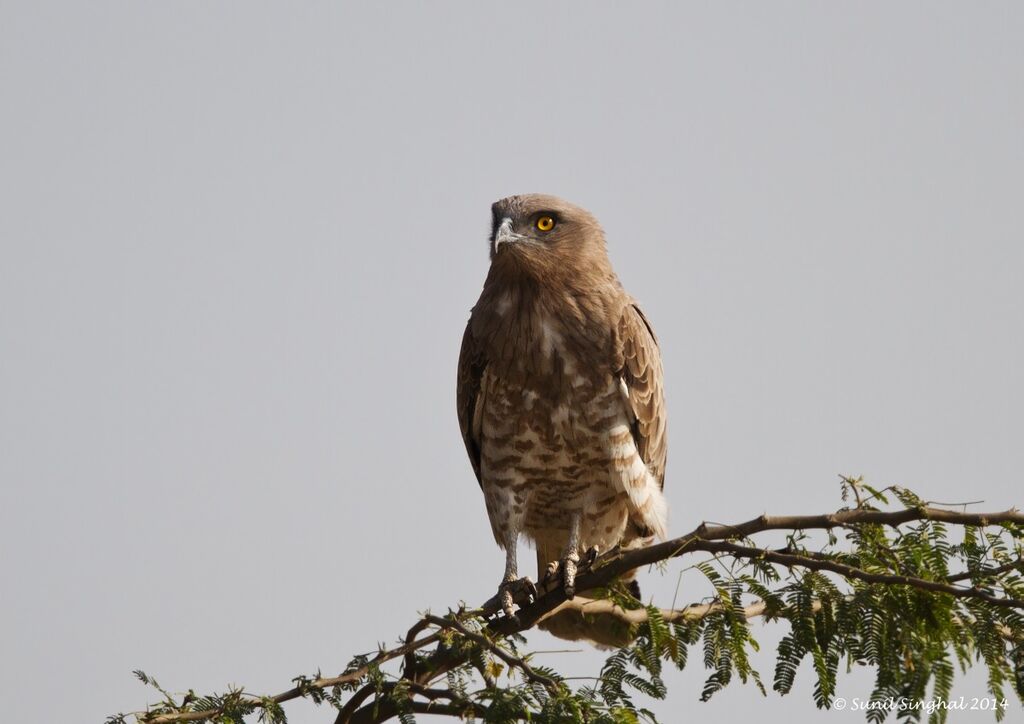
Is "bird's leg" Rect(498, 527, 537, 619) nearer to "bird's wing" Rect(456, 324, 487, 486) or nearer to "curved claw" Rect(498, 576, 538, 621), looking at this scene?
"curved claw" Rect(498, 576, 538, 621)

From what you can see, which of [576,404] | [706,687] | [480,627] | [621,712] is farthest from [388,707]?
[576,404]

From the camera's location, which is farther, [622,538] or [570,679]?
[622,538]

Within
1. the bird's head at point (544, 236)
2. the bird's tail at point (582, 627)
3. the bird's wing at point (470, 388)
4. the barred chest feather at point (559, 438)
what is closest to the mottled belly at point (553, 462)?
the barred chest feather at point (559, 438)

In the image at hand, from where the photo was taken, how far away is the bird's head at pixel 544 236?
331 inches

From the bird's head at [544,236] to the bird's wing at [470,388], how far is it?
23.8 inches

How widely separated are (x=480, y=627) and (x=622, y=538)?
3.10m

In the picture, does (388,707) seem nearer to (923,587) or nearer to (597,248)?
(923,587)

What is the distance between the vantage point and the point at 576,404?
26.5 ft

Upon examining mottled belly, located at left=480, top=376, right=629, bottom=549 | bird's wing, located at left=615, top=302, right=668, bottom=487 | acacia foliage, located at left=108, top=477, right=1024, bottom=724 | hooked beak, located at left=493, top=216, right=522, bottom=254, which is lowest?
acacia foliage, located at left=108, top=477, right=1024, bottom=724

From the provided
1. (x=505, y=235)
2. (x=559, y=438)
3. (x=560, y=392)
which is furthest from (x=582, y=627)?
(x=505, y=235)

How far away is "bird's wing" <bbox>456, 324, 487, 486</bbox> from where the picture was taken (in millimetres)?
8523

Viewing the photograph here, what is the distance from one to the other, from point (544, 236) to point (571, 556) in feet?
7.17

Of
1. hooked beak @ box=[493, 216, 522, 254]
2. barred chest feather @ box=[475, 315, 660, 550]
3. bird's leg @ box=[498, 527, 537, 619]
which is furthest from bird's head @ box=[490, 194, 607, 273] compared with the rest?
bird's leg @ box=[498, 527, 537, 619]

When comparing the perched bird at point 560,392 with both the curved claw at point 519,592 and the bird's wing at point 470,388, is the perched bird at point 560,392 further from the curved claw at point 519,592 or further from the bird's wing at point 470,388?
the curved claw at point 519,592
